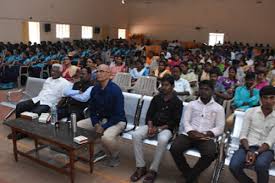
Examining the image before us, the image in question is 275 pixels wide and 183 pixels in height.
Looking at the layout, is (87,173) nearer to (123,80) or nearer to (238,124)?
(238,124)

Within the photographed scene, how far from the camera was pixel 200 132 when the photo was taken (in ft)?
10.2

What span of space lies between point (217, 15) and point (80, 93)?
17688 mm

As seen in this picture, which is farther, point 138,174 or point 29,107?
point 29,107

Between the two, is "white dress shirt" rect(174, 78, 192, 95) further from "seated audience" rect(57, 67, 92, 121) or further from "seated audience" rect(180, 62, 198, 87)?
"seated audience" rect(57, 67, 92, 121)

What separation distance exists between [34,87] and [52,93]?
83 cm

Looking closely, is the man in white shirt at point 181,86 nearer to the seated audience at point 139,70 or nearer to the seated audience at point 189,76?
the seated audience at point 189,76

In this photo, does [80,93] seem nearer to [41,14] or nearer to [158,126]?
[158,126]

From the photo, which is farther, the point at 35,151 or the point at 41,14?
the point at 41,14

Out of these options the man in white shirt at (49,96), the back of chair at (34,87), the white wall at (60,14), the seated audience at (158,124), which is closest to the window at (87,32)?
the white wall at (60,14)

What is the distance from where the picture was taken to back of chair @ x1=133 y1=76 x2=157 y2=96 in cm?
541

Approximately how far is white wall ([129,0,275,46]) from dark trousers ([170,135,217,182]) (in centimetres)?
1758

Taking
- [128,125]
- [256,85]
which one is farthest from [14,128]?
[256,85]

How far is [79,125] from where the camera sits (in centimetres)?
370

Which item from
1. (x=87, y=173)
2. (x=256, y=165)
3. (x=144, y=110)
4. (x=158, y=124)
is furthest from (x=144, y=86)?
(x=256, y=165)
